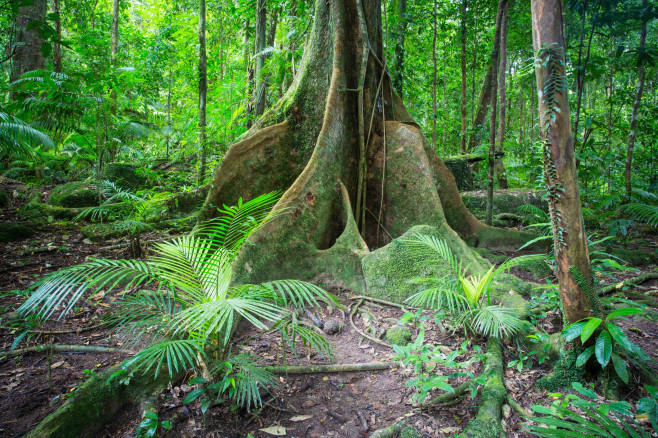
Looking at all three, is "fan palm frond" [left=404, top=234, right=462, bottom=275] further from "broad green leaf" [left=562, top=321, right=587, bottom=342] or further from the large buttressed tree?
"broad green leaf" [left=562, top=321, right=587, bottom=342]

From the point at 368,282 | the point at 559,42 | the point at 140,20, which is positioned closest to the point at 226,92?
the point at 368,282

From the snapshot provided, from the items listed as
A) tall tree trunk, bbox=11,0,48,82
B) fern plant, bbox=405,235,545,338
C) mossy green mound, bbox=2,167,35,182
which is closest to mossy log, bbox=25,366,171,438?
fern plant, bbox=405,235,545,338

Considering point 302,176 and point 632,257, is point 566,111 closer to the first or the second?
point 302,176

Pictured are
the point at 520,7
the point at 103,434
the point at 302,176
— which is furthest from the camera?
the point at 520,7

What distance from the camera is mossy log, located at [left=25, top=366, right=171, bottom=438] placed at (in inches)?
67.8

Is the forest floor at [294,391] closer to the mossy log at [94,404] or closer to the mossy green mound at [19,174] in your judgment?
the mossy log at [94,404]

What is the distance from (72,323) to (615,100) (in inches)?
385

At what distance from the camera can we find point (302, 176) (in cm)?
403

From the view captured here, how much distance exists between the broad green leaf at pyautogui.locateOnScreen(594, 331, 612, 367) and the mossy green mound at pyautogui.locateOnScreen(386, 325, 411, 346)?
4.24 ft

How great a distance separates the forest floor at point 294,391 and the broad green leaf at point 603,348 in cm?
45

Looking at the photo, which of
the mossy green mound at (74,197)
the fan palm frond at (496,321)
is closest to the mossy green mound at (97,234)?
the mossy green mound at (74,197)

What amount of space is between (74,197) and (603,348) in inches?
333

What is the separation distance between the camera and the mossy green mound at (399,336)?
2879 mm

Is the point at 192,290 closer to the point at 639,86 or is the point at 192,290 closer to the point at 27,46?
the point at 27,46
